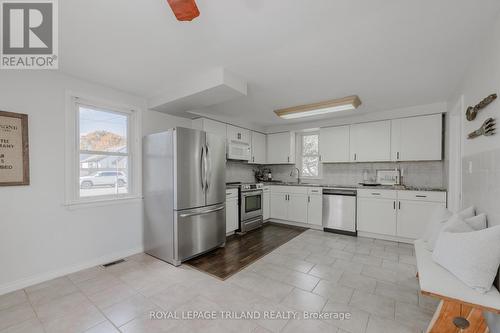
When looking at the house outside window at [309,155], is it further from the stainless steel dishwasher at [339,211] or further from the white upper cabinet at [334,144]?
the stainless steel dishwasher at [339,211]

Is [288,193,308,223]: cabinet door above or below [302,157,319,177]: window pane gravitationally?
below

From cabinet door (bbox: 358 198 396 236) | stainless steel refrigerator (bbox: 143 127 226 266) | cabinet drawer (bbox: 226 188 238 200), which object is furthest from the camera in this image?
cabinet drawer (bbox: 226 188 238 200)

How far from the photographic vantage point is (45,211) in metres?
2.44

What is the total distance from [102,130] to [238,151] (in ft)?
8.06

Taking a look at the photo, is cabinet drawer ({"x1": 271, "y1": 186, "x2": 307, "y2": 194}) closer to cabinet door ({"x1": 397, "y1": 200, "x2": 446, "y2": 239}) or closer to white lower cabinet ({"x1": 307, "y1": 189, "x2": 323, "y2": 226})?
white lower cabinet ({"x1": 307, "y1": 189, "x2": 323, "y2": 226})

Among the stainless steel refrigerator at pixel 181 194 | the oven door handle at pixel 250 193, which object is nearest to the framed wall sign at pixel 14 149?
the stainless steel refrigerator at pixel 181 194

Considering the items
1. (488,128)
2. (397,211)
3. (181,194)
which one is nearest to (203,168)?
(181,194)

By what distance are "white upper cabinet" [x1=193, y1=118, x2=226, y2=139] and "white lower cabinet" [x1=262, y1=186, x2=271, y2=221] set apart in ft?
5.63

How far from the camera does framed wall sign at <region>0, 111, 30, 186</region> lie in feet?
7.06

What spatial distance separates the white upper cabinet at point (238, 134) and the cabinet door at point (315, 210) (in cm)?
191

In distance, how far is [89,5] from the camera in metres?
1.51

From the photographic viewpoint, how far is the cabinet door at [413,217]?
137 inches

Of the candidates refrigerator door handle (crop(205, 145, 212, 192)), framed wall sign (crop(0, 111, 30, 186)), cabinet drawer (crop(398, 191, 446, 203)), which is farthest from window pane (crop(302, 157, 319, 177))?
framed wall sign (crop(0, 111, 30, 186))

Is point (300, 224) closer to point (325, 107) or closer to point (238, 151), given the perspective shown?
point (238, 151)
